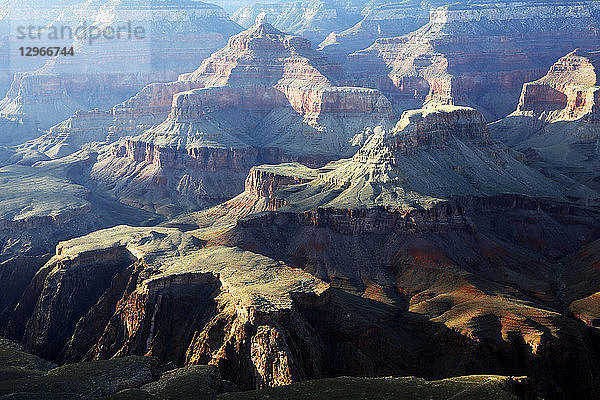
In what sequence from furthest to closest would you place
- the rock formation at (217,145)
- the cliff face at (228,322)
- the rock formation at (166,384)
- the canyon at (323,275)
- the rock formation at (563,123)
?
1. the rock formation at (217,145)
2. the rock formation at (563,123)
3. the cliff face at (228,322)
4. the canyon at (323,275)
5. the rock formation at (166,384)

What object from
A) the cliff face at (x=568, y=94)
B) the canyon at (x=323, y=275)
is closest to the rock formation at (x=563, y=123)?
the cliff face at (x=568, y=94)

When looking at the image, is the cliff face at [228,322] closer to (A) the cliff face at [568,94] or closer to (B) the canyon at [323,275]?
(B) the canyon at [323,275]

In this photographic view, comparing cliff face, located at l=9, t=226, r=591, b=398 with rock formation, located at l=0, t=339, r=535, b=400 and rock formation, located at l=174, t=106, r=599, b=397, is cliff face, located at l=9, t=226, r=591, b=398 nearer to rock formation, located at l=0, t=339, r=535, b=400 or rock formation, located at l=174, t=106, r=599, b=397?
rock formation, located at l=174, t=106, r=599, b=397

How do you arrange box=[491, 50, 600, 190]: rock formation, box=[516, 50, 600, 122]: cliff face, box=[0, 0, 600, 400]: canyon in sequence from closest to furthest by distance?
box=[0, 0, 600, 400]: canyon < box=[491, 50, 600, 190]: rock formation < box=[516, 50, 600, 122]: cliff face

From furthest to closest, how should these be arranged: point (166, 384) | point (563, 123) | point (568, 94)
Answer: point (568, 94) < point (563, 123) < point (166, 384)

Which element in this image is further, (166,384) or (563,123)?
(563,123)

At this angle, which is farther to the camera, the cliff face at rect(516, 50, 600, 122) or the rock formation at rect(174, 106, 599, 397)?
the cliff face at rect(516, 50, 600, 122)

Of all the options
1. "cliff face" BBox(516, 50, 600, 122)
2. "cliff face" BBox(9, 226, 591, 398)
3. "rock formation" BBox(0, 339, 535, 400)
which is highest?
"cliff face" BBox(516, 50, 600, 122)

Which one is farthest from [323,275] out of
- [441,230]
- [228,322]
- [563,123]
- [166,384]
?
Answer: [563,123]

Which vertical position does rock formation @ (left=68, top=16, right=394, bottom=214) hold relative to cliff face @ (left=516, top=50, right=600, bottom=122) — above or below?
below

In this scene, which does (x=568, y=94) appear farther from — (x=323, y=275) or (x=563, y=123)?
(x=323, y=275)

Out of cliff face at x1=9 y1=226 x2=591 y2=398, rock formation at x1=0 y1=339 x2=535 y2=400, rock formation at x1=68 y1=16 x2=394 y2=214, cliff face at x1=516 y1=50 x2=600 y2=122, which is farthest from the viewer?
cliff face at x1=516 y1=50 x2=600 y2=122

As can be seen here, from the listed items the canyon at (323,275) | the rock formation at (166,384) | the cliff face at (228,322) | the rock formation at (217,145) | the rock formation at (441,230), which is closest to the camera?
the rock formation at (166,384)

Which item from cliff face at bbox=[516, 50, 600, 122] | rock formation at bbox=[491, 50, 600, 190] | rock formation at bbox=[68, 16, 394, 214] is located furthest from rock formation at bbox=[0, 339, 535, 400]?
cliff face at bbox=[516, 50, 600, 122]
